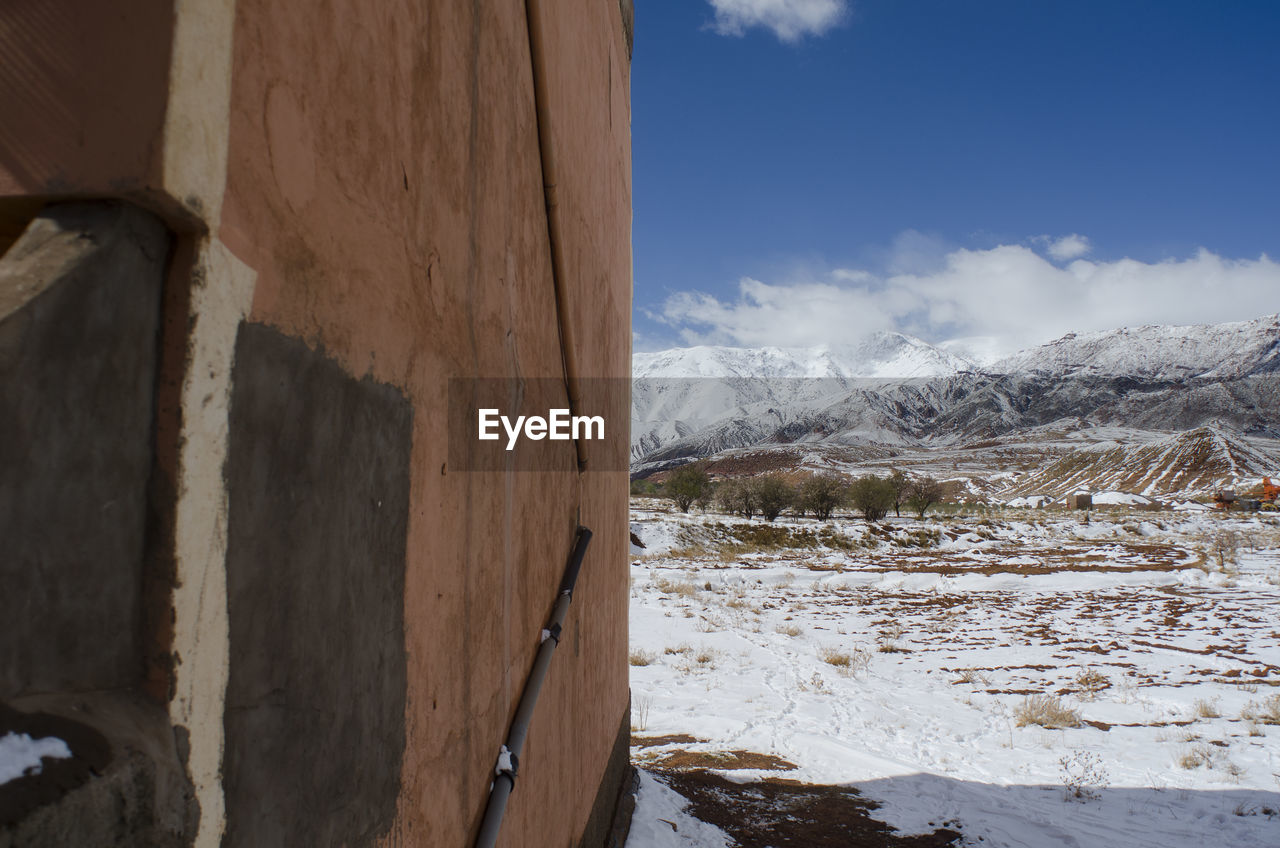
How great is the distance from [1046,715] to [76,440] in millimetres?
11041

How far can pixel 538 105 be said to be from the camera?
2635 millimetres

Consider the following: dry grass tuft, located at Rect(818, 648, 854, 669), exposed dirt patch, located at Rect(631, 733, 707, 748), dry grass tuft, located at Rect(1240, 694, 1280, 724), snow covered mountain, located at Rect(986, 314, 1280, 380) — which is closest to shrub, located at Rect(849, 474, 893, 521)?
dry grass tuft, located at Rect(818, 648, 854, 669)

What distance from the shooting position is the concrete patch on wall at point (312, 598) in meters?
0.99

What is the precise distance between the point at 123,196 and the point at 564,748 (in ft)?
9.51

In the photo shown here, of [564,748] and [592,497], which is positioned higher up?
[592,497]

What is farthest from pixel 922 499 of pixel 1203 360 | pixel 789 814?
pixel 1203 360

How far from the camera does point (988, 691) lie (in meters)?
11.0

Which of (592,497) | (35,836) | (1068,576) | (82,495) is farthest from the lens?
(1068,576)

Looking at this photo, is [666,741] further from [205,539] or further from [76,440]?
[76,440]

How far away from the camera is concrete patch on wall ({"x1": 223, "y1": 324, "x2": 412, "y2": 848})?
986 mm

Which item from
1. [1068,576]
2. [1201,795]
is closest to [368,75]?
[1201,795]

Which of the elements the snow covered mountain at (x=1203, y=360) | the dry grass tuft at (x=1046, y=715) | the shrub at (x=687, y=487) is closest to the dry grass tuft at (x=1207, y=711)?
the dry grass tuft at (x=1046, y=715)

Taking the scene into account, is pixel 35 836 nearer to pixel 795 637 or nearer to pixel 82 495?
pixel 82 495

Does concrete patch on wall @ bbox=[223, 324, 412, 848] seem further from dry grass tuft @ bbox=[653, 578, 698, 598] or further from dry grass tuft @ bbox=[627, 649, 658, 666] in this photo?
dry grass tuft @ bbox=[653, 578, 698, 598]
